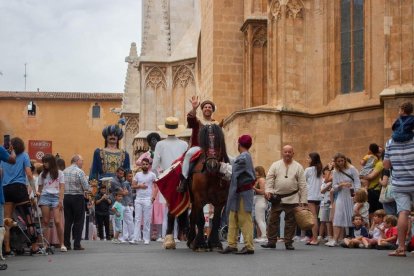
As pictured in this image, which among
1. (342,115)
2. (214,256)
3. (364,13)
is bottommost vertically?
(214,256)

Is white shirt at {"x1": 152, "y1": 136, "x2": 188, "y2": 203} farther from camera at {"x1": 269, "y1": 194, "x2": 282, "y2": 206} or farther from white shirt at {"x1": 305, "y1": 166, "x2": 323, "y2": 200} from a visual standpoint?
camera at {"x1": 269, "y1": 194, "x2": 282, "y2": 206}

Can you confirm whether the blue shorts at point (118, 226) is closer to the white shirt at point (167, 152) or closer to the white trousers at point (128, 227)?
the white trousers at point (128, 227)

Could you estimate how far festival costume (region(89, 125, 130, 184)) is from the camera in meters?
17.0

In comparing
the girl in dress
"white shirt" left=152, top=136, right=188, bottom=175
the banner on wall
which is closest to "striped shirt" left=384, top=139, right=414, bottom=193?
the girl in dress

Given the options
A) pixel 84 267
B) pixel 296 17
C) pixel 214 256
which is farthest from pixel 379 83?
pixel 84 267

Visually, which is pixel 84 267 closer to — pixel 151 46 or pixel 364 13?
pixel 364 13

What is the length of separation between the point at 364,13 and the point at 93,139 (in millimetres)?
63873

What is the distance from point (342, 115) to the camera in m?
24.5

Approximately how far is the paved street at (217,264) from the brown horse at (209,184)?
42 centimetres

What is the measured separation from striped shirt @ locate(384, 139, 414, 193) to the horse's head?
2541mm

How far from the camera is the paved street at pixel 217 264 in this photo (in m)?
10.0

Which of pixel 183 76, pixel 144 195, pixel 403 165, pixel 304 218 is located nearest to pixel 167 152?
pixel 144 195

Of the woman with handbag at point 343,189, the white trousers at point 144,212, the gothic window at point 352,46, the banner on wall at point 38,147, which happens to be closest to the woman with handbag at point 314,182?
the woman with handbag at point 343,189

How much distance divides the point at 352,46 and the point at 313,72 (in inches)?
54.4
